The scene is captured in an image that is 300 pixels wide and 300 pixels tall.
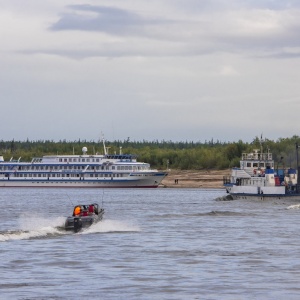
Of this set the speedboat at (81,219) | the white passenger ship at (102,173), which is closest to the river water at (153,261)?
the speedboat at (81,219)

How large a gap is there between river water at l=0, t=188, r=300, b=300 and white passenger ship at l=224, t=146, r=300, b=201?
39.4 m

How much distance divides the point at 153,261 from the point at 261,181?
237ft

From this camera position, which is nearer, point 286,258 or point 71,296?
point 71,296

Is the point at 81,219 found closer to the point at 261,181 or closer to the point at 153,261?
the point at 153,261

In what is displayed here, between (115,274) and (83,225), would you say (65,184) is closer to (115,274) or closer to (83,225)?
(83,225)

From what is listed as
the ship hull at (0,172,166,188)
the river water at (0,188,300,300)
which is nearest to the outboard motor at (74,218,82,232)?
the river water at (0,188,300,300)

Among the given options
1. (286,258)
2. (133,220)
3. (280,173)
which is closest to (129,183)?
(280,173)

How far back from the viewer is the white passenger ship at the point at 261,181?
4341 inches

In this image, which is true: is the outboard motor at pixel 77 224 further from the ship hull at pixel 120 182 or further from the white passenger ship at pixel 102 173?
the ship hull at pixel 120 182

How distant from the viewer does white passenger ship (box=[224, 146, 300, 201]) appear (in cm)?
11025

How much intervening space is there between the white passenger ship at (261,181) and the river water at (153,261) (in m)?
39.4

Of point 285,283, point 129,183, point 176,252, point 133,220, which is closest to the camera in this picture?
point 285,283

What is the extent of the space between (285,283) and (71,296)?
826 cm

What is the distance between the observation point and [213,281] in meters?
36.7
